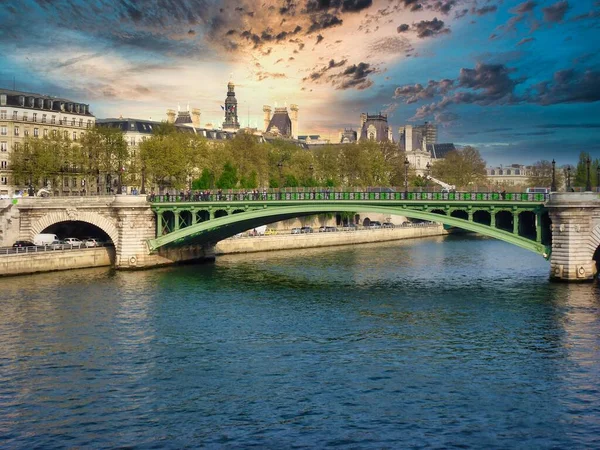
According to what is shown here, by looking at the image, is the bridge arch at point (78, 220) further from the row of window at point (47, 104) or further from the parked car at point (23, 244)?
the row of window at point (47, 104)

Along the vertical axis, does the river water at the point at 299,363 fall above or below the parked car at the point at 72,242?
below

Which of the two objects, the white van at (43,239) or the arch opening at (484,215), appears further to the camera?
the white van at (43,239)

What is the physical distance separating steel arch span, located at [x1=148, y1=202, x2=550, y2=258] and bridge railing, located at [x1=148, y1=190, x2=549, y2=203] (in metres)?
0.78

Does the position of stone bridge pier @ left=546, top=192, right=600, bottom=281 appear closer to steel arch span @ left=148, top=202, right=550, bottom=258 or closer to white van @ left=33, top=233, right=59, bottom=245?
steel arch span @ left=148, top=202, right=550, bottom=258

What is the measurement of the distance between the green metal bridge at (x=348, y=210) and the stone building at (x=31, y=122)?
110 ft

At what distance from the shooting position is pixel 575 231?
51.0 m

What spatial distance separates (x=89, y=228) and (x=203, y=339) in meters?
43.4

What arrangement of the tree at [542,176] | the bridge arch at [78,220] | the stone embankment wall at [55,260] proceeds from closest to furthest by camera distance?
the stone embankment wall at [55,260], the bridge arch at [78,220], the tree at [542,176]

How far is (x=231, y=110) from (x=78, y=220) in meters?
127

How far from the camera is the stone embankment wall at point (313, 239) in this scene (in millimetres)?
81750

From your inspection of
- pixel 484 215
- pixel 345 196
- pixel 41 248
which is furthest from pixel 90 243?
pixel 484 215

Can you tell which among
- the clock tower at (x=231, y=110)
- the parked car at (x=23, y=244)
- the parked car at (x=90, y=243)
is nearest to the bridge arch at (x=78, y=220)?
the parked car at (x=90, y=243)

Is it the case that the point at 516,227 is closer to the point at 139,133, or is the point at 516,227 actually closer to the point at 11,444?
the point at 11,444

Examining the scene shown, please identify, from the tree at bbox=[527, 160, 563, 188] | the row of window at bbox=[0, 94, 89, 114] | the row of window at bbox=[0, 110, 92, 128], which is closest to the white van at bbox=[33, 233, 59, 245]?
the row of window at bbox=[0, 110, 92, 128]
